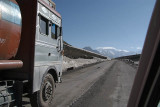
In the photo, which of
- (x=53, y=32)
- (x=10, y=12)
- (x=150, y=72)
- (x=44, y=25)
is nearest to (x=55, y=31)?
(x=53, y=32)

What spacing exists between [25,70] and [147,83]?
445cm

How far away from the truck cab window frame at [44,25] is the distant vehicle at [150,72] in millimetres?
4705

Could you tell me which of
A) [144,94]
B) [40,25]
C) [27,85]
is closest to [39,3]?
[40,25]

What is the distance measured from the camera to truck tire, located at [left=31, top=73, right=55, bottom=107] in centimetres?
593

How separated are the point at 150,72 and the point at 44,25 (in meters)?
5.22

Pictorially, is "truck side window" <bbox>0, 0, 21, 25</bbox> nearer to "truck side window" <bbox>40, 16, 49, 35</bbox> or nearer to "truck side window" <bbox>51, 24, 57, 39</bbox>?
"truck side window" <bbox>40, 16, 49, 35</bbox>

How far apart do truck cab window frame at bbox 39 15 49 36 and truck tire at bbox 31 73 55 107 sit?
1.52 m

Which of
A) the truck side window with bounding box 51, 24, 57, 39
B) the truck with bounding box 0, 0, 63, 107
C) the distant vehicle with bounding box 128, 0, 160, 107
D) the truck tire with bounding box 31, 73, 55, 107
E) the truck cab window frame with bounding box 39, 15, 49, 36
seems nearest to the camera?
the distant vehicle with bounding box 128, 0, 160, 107

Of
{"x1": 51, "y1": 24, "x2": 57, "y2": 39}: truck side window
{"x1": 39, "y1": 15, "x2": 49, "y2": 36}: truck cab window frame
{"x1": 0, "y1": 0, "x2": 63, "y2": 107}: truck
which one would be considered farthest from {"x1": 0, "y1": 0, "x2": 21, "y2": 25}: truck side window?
{"x1": 51, "y1": 24, "x2": 57, "y2": 39}: truck side window

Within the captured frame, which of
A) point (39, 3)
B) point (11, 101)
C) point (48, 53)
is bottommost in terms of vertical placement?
point (11, 101)

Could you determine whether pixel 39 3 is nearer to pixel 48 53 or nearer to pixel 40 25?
pixel 40 25

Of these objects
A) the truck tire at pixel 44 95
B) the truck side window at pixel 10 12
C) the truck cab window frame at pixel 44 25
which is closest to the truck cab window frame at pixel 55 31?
the truck cab window frame at pixel 44 25

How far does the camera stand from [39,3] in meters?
5.88

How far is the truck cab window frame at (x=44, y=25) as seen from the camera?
20.1 feet
